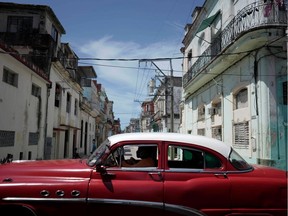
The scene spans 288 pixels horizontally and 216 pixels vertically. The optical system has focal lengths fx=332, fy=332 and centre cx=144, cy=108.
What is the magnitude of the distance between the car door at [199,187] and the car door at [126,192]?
0.14 m

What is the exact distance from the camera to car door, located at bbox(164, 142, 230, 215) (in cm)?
426

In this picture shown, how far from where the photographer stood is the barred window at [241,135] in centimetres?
1199

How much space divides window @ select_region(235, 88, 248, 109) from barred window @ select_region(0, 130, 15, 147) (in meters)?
9.33

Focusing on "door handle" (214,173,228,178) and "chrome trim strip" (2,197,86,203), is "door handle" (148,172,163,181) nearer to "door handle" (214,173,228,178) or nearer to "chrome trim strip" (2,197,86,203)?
"door handle" (214,173,228,178)

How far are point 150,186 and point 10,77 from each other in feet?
38.5

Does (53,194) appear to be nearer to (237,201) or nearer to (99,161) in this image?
(99,161)

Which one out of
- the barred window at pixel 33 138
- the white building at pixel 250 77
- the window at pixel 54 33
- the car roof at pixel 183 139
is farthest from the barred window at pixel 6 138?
the window at pixel 54 33

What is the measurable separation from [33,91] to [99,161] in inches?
554

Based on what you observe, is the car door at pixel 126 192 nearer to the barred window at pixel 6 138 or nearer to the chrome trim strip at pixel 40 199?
the chrome trim strip at pixel 40 199

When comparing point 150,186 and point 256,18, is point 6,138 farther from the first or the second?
point 150,186

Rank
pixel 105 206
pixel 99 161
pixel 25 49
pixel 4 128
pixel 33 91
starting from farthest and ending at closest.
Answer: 1. pixel 25 49
2. pixel 33 91
3. pixel 4 128
4. pixel 99 161
5. pixel 105 206

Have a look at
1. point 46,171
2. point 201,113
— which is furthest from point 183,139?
point 201,113

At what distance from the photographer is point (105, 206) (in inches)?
166

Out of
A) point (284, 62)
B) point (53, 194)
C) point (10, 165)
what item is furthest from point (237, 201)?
point (284, 62)
